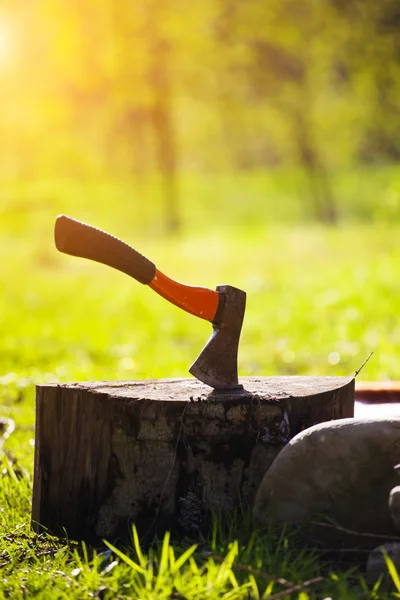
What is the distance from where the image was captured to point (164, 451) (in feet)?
11.0

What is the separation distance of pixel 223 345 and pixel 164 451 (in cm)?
47

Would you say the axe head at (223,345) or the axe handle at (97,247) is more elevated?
the axe handle at (97,247)

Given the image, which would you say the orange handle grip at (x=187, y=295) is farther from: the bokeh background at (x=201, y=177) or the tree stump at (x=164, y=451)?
the bokeh background at (x=201, y=177)

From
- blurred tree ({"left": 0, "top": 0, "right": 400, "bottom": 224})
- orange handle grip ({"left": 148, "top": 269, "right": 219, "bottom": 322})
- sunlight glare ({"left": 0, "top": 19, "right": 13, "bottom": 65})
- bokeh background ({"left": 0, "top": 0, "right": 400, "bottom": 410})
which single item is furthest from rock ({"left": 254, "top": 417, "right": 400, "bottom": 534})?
sunlight glare ({"left": 0, "top": 19, "right": 13, "bottom": 65})

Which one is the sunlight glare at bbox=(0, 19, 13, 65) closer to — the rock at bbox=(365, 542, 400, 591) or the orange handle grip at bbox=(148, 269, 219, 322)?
the orange handle grip at bbox=(148, 269, 219, 322)

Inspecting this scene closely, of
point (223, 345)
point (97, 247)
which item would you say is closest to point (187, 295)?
point (223, 345)

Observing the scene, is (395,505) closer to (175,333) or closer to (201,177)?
(175,333)

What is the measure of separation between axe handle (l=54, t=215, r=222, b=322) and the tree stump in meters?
0.36

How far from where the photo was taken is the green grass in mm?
2850

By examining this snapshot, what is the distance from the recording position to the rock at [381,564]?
282 centimetres

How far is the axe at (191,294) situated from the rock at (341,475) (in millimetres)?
533

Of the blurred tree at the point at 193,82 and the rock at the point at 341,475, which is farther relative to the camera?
the blurred tree at the point at 193,82

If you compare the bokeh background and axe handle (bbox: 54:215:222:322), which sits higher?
the bokeh background

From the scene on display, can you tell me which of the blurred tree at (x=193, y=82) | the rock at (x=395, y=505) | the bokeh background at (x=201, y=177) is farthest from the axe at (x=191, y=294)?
the blurred tree at (x=193, y=82)
